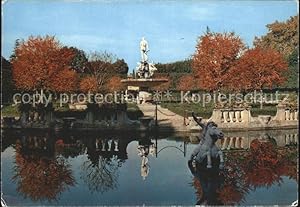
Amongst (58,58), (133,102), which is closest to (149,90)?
(133,102)

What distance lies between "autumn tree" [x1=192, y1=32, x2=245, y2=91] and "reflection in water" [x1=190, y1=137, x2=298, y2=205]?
1185 millimetres

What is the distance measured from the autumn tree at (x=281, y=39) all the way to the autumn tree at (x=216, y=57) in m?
0.36

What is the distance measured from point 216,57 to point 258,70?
76 centimetres

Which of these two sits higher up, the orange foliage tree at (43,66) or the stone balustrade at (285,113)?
the orange foliage tree at (43,66)

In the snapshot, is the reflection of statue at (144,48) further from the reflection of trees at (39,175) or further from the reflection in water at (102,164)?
the reflection of trees at (39,175)

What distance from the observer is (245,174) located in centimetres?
627

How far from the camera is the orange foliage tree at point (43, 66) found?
290 inches

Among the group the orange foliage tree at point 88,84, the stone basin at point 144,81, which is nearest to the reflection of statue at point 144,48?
the stone basin at point 144,81

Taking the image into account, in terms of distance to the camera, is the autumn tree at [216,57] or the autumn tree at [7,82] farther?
the autumn tree at [216,57]

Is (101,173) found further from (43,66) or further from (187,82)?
(187,82)

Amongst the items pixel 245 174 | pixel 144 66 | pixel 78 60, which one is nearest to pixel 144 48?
pixel 144 66

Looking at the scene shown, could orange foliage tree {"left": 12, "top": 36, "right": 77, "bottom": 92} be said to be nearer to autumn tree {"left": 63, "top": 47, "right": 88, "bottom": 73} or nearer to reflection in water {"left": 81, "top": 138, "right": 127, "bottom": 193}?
autumn tree {"left": 63, "top": 47, "right": 88, "bottom": 73}

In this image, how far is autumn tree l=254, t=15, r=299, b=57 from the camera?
723 cm

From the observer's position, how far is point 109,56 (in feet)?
25.0
